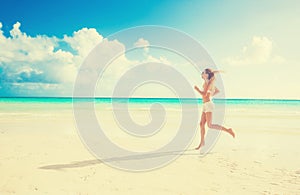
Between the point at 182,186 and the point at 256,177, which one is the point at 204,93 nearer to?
the point at 256,177

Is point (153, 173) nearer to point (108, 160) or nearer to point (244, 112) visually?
point (108, 160)

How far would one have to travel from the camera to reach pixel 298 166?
22.6 ft

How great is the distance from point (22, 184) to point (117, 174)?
2.04 metres

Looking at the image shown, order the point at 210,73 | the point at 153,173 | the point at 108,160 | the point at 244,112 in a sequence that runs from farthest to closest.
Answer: the point at 244,112
the point at 210,73
the point at 108,160
the point at 153,173

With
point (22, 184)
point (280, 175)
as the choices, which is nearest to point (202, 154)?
point (280, 175)

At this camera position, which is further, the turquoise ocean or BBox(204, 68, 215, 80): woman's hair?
the turquoise ocean

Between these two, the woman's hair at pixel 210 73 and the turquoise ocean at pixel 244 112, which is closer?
the woman's hair at pixel 210 73

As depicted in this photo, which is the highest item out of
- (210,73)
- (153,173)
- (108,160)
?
(210,73)

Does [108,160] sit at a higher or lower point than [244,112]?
lower

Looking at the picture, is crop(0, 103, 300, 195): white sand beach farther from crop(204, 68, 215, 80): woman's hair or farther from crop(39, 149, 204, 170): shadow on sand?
crop(204, 68, 215, 80): woman's hair

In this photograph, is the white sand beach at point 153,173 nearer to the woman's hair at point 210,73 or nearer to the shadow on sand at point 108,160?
the shadow on sand at point 108,160

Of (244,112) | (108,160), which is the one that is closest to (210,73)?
(108,160)

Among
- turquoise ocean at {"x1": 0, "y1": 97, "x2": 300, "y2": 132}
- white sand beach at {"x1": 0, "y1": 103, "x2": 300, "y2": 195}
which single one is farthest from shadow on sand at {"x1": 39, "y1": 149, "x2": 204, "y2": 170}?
turquoise ocean at {"x1": 0, "y1": 97, "x2": 300, "y2": 132}

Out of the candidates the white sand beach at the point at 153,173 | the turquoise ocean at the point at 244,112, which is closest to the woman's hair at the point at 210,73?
the white sand beach at the point at 153,173
